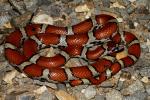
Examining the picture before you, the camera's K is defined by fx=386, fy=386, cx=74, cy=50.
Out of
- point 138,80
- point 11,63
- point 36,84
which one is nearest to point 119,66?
point 138,80

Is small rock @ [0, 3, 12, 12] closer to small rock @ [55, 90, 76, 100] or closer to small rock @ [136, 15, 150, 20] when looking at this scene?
small rock @ [55, 90, 76, 100]

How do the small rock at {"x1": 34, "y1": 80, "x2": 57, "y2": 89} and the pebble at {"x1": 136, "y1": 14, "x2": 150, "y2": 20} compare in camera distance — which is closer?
the small rock at {"x1": 34, "y1": 80, "x2": 57, "y2": 89}

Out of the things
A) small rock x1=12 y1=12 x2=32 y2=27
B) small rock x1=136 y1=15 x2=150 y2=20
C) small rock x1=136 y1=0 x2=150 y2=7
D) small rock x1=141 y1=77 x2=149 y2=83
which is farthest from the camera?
small rock x1=136 y1=0 x2=150 y2=7

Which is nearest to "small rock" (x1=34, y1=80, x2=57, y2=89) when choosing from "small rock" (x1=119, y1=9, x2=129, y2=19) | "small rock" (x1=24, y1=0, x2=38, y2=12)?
"small rock" (x1=24, y1=0, x2=38, y2=12)

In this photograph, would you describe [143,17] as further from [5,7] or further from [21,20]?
[5,7]

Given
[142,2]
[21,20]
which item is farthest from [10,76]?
[142,2]

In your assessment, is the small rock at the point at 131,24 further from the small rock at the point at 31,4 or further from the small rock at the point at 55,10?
the small rock at the point at 31,4

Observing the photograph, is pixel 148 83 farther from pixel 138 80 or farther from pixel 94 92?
pixel 94 92

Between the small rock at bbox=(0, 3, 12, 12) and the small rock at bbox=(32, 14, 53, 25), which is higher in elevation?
the small rock at bbox=(0, 3, 12, 12)
